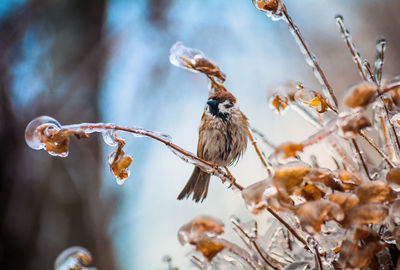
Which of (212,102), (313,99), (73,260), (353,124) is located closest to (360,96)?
(353,124)

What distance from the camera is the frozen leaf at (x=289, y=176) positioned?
260 mm

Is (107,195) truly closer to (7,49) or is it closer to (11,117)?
(11,117)

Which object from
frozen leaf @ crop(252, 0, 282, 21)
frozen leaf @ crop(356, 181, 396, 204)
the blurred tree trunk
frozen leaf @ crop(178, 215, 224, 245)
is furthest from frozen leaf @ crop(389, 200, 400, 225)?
the blurred tree trunk

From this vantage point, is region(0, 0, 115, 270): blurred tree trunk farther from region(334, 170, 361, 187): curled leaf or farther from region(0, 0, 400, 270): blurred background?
region(334, 170, 361, 187): curled leaf

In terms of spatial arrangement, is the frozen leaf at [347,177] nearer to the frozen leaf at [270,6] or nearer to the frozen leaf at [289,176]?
the frozen leaf at [289,176]

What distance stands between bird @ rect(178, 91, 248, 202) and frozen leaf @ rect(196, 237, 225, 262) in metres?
0.23

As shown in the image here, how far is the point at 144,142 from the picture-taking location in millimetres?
2414

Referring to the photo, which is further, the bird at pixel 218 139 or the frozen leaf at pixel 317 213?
the bird at pixel 218 139

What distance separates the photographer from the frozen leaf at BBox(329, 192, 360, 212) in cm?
26

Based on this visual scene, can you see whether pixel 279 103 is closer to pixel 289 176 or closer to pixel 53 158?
pixel 289 176

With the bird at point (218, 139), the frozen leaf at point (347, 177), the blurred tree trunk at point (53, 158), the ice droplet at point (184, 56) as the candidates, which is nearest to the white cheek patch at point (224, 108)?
the bird at point (218, 139)

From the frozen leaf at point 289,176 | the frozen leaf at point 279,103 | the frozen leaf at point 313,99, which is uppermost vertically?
the frozen leaf at point 313,99

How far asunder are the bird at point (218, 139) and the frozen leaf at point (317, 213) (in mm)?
253

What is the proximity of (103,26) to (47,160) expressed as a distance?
956 millimetres
